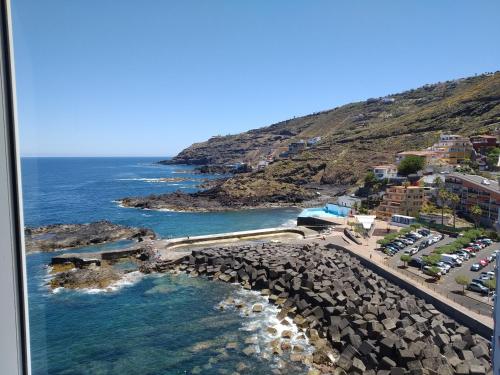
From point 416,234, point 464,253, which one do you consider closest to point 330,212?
point 416,234

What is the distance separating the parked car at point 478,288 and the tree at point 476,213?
801 cm

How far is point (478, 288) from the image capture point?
417 inches

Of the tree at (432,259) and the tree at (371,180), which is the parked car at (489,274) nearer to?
the tree at (432,259)

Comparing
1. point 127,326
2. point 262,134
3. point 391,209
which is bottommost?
point 127,326

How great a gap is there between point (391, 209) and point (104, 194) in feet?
106

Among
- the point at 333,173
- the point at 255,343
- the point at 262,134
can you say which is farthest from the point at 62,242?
the point at 262,134

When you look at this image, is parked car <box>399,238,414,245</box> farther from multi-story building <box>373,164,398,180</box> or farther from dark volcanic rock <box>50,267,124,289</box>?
multi-story building <box>373,164,398,180</box>

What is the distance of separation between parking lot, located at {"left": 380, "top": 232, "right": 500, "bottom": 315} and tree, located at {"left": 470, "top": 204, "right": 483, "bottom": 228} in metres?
3.28

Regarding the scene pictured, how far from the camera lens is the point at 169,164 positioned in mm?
103000

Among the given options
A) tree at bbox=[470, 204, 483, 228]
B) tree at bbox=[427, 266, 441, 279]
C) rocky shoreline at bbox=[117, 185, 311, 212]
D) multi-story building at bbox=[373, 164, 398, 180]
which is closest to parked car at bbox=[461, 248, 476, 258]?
tree at bbox=[427, 266, 441, 279]

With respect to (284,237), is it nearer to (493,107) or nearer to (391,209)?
(391,209)

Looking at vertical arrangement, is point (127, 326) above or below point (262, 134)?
below

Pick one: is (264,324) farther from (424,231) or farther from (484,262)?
(424,231)

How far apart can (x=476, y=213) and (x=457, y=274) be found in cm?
703
